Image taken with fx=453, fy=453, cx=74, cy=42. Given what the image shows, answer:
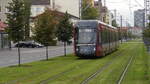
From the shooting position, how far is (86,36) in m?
39.4

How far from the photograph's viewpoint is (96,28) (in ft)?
129

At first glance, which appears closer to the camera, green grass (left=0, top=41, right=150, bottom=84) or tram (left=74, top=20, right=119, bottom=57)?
green grass (left=0, top=41, right=150, bottom=84)

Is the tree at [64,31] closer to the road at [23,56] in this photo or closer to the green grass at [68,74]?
the road at [23,56]

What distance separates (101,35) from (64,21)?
931cm

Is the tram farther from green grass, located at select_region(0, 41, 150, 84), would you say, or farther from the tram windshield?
green grass, located at select_region(0, 41, 150, 84)

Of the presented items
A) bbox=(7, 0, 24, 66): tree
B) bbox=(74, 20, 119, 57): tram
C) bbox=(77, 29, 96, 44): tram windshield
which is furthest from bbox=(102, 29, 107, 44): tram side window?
bbox=(7, 0, 24, 66): tree

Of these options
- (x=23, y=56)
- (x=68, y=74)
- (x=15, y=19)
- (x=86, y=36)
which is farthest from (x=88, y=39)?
(x=68, y=74)

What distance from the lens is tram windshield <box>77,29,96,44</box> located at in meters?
39.1

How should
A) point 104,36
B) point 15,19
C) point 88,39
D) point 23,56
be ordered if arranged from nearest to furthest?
point 15,19
point 88,39
point 104,36
point 23,56

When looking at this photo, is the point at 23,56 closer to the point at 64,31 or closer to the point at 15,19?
the point at 64,31

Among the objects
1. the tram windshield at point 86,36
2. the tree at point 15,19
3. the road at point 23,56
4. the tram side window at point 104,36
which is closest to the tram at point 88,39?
the tram windshield at point 86,36

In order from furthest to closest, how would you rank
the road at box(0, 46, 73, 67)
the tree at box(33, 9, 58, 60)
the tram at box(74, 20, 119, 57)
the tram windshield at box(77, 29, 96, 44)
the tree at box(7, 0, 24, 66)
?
the tram windshield at box(77, 29, 96, 44), the tram at box(74, 20, 119, 57), the tree at box(33, 9, 58, 60), the road at box(0, 46, 73, 67), the tree at box(7, 0, 24, 66)

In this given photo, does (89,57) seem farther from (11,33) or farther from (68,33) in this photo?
(11,33)

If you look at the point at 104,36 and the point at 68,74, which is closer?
the point at 68,74
